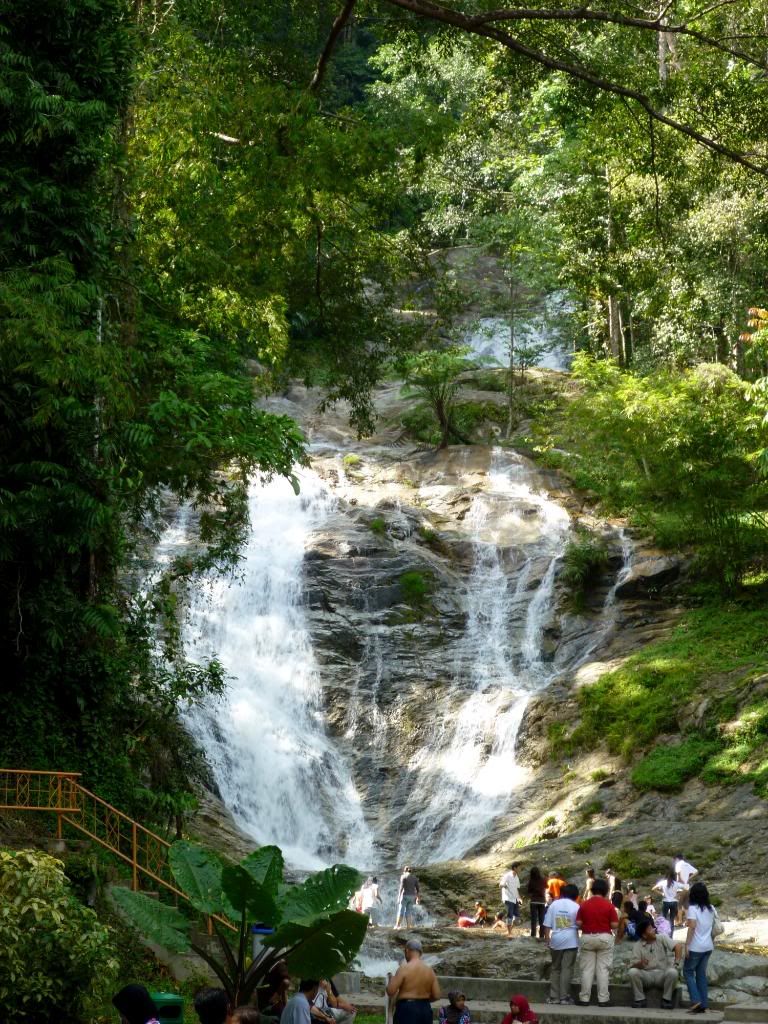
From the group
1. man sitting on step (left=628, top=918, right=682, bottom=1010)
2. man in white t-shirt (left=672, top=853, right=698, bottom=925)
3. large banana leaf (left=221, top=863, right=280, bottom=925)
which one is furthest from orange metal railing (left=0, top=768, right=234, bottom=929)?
man in white t-shirt (left=672, top=853, right=698, bottom=925)

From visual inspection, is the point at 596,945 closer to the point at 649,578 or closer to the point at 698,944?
the point at 698,944

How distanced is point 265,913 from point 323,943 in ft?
2.03

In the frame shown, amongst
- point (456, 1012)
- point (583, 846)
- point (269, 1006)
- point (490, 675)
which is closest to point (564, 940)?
point (456, 1012)

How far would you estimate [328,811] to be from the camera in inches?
984

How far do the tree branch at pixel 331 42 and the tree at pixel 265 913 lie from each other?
336 inches

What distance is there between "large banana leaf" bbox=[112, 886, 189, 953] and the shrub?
14190 millimetres

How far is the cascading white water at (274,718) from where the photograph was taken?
2447 cm

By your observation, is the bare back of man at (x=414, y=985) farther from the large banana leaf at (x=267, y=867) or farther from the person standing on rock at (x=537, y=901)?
the person standing on rock at (x=537, y=901)

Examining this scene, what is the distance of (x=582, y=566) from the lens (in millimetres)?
30094

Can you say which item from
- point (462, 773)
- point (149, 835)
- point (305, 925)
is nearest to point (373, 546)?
point (462, 773)

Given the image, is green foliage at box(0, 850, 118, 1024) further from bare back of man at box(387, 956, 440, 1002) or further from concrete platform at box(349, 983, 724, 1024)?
concrete platform at box(349, 983, 724, 1024)

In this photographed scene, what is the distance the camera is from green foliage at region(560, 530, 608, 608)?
3011 centimetres

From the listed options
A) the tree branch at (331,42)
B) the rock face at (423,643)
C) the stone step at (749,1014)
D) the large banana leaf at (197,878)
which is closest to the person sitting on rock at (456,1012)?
the large banana leaf at (197,878)

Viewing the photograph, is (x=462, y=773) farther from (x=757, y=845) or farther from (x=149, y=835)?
(x=149, y=835)
